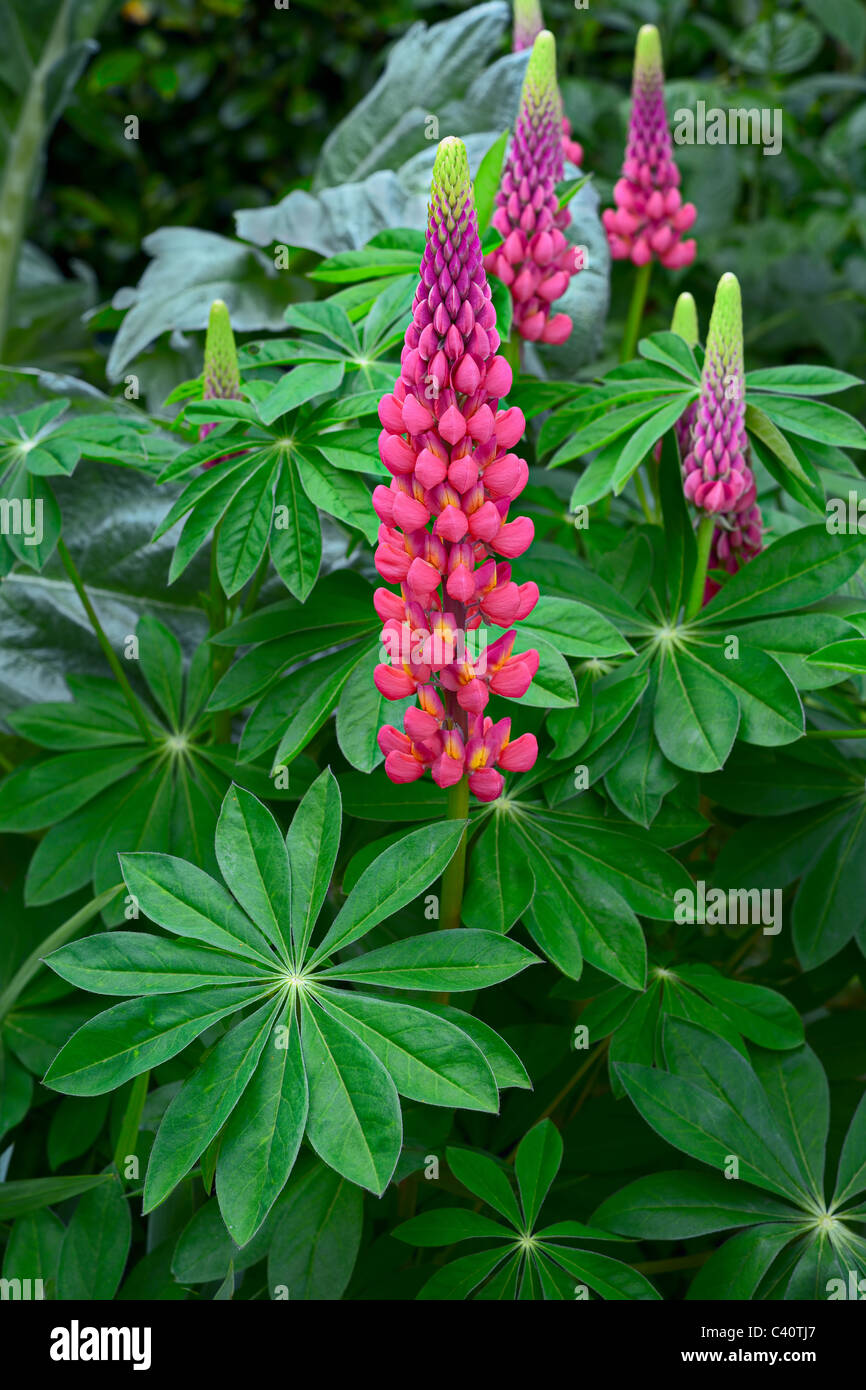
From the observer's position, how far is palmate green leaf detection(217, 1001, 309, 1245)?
841 millimetres

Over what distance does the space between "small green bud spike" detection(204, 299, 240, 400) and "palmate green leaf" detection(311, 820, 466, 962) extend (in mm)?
539

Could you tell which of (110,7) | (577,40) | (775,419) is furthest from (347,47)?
(775,419)

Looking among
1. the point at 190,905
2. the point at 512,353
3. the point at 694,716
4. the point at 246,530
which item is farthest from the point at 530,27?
the point at 190,905

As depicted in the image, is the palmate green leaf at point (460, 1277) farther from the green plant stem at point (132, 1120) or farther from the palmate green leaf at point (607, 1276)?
the green plant stem at point (132, 1120)

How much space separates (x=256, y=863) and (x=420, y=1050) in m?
0.22

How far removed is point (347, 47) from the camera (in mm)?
3676

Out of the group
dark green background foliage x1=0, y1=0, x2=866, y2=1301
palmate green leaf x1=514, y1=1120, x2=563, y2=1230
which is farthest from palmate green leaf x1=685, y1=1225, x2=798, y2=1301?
palmate green leaf x1=514, y1=1120, x2=563, y2=1230

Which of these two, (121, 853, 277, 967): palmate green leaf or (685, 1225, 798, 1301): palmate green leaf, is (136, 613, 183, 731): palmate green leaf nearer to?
(121, 853, 277, 967): palmate green leaf

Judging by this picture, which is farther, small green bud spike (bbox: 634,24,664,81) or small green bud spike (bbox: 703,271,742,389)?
small green bud spike (bbox: 634,24,664,81)

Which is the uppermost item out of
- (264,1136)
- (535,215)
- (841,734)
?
(535,215)

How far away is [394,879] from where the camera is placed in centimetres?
96

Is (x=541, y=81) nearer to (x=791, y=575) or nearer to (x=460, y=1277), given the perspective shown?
(x=791, y=575)

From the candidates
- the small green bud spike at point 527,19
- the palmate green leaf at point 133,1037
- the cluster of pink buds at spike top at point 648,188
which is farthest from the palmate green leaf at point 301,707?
the small green bud spike at point 527,19

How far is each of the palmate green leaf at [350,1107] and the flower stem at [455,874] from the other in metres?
0.18
